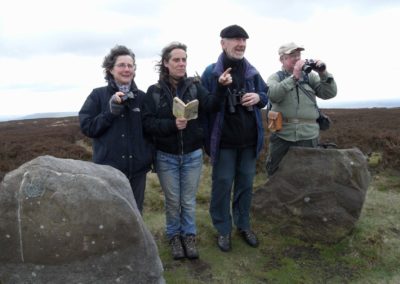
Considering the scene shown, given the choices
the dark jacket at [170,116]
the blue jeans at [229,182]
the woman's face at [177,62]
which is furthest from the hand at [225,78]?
the blue jeans at [229,182]

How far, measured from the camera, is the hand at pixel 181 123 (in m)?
4.89

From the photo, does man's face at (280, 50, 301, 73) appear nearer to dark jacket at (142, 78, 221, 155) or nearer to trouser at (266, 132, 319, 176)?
trouser at (266, 132, 319, 176)

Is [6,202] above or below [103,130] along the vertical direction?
below

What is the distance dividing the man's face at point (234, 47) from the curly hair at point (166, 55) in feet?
1.77

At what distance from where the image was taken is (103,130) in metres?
4.84

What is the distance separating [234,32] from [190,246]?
2931 millimetres

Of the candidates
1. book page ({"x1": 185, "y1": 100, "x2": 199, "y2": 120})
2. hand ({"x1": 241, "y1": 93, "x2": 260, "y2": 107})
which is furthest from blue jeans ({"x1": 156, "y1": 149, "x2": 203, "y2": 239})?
hand ({"x1": 241, "y1": 93, "x2": 260, "y2": 107})

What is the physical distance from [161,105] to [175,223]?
171 cm

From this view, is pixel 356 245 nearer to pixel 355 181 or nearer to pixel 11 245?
pixel 355 181

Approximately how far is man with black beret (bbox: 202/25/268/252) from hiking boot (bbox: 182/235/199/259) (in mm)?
461

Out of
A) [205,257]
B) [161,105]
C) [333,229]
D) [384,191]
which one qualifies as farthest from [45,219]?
[384,191]

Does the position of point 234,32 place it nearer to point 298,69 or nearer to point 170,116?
point 298,69

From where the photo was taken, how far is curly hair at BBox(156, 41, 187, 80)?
5.04 meters

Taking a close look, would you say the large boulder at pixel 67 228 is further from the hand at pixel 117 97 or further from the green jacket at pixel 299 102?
the green jacket at pixel 299 102
